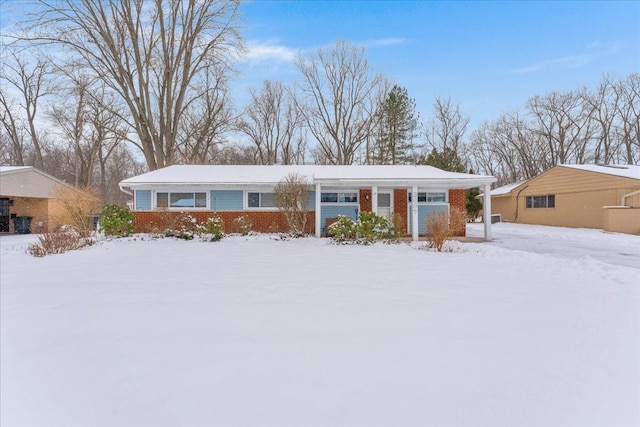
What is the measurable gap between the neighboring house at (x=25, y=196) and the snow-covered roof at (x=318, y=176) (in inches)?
311

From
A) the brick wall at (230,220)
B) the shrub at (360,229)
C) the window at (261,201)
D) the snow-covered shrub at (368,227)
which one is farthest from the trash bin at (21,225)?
the snow-covered shrub at (368,227)

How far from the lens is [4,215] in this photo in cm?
1856

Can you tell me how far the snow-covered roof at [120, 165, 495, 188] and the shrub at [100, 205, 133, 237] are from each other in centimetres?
146

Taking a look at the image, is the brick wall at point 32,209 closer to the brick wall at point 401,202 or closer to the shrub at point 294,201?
the shrub at point 294,201

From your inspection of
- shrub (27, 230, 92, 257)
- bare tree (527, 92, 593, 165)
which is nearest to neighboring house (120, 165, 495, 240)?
shrub (27, 230, 92, 257)

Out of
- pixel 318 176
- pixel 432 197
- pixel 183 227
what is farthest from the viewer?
pixel 318 176

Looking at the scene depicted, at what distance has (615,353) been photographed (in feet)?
10.1

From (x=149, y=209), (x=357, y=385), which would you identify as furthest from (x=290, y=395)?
(x=149, y=209)

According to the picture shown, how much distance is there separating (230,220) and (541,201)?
20.5 meters

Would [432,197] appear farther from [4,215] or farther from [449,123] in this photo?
[4,215]

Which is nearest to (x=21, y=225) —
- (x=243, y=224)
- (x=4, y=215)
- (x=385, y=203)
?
(x=4, y=215)

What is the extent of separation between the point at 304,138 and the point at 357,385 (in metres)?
33.8

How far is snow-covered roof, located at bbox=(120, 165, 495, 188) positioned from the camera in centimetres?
1279

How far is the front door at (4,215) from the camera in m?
18.5
